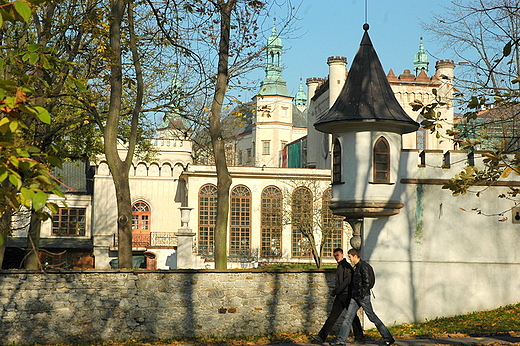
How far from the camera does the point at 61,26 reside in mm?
15438

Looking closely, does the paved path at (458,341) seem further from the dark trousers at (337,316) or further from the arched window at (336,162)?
the arched window at (336,162)

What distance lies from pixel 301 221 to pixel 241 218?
4.17 m

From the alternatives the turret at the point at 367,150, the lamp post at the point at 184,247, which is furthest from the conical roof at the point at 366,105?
the lamp post at the point at 184,247

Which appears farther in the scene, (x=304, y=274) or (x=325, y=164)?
(x=325, y=164)

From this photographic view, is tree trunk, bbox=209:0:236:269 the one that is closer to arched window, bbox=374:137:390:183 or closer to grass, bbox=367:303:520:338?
arched window, bbox=374:137:390:183

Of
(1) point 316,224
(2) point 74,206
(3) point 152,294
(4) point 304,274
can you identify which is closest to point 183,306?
(3) point 152,294

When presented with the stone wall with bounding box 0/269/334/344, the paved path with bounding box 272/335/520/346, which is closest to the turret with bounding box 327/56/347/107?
the stone wall with bounding box 0/269/334/344

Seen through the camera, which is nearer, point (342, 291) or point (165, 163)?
point (342, 291)

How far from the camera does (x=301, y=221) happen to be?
42625mm

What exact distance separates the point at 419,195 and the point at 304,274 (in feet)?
11.5

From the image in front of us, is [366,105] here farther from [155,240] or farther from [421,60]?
[421,60]

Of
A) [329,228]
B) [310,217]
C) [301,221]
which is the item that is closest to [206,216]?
[301,221]

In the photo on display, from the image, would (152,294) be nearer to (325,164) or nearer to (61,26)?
(61,26)

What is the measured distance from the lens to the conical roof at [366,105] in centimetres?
1653
